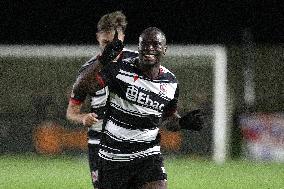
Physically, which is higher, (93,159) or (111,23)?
(111,23)

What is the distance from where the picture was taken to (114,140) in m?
7.80

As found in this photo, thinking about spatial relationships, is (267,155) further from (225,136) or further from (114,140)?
(114,140)

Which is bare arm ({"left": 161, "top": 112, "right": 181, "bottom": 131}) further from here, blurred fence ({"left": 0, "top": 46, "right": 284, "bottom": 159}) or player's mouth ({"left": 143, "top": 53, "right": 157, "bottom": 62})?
blurred fence ({"left": 0, "top": 46, "right": 284, "bottom": 159})

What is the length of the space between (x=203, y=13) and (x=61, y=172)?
2174 cm

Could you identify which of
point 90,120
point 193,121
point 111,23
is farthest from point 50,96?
point 90,120

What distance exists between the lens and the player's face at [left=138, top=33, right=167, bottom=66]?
7.53m

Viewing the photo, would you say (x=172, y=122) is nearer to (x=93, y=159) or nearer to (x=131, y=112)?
(x=131, y=112)

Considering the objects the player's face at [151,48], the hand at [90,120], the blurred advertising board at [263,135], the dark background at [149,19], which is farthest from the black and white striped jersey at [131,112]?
the dark background at [149,19]

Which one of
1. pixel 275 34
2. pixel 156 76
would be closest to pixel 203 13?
pixel 275 34

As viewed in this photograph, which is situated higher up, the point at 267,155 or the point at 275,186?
the point at 275,186

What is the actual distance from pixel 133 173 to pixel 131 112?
0.52 meters

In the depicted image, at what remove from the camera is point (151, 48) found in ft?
24.7


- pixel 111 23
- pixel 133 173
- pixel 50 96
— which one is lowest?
pixel 50 96

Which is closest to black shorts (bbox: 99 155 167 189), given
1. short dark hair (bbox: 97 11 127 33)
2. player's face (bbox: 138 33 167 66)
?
player's face (bbox: 138 33 167 66)
